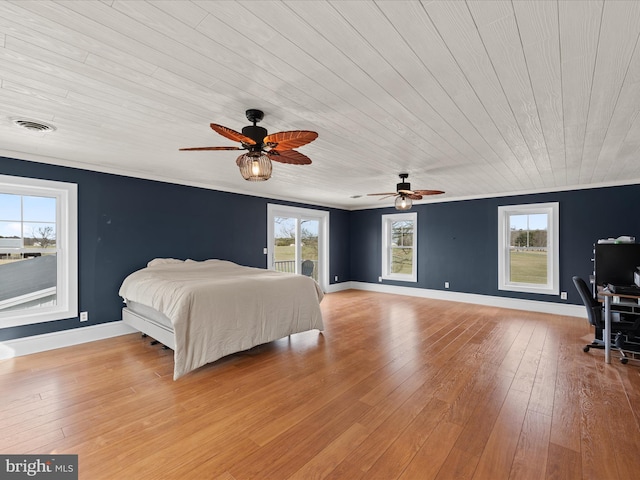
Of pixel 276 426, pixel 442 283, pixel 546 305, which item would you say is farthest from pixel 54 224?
pixel 546 305

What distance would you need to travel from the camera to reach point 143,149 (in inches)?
131

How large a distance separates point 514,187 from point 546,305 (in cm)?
227

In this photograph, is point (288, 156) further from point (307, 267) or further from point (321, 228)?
point (321, 228)

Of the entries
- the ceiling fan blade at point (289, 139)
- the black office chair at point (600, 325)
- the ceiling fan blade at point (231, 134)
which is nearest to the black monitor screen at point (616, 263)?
the black office chair at point (600, 325)

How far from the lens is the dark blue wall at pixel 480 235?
5102 mm

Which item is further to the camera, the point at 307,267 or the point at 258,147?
the point at 307,267

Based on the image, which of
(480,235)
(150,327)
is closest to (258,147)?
(150,327)

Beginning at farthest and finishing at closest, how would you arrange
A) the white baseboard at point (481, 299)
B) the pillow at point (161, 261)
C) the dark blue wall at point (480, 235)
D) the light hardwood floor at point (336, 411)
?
the white baseboard at point (481, 299) → the dark blue wall at point (480, 235) → the pillow at point (161, 261) → the light hardwood floor at point (336, 411)

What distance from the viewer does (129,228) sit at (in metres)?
4.34

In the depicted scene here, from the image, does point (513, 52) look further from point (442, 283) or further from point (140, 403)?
point (442, 283)

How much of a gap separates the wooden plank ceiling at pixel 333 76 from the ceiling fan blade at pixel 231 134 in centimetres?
25

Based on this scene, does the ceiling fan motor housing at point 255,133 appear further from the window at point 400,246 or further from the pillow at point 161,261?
the window at point 400,246

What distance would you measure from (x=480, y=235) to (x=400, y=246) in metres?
1.90

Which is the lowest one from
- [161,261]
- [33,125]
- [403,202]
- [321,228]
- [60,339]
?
[60,339]
